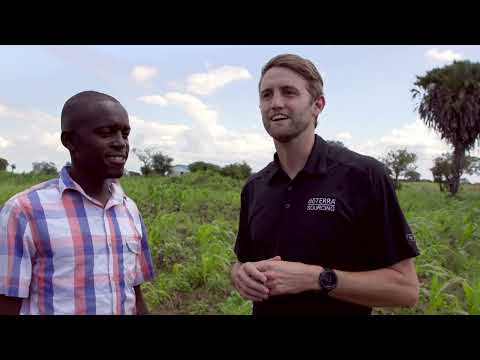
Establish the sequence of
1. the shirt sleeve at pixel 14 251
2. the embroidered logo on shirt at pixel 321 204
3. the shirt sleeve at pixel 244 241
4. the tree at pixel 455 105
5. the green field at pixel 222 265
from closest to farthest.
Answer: the shirt sleeve at pixel 14 251, the embroidered logo on shirt at pixel 321 204, the shirt sleeve at pixel 244 241, the green field at pixel 222 265, the tree at pixel 455 105

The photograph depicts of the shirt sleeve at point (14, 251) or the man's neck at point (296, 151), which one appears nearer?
the shirt sleeve at point (14, 251)

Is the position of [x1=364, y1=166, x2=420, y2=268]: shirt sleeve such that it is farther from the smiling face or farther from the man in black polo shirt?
the smiling face

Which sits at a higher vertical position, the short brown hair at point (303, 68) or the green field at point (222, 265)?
the short brown hair at point (303, 68)

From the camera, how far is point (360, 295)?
138 centimetres

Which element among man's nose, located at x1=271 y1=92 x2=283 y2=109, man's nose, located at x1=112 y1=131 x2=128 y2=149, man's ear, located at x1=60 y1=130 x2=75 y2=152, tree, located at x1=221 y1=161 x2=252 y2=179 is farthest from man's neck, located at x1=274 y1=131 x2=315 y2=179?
tree, located at x1=221 y1=161 x2=252 y2=179

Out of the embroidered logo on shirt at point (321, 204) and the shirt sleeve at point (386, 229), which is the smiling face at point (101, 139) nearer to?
the embroidered logo on shirt at point (321, 204)

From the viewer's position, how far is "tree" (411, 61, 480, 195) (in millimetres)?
18594

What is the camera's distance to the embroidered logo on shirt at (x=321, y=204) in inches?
56.7

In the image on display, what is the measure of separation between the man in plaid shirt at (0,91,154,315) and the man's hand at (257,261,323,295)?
492 mm

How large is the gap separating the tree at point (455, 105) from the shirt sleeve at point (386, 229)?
1853cm

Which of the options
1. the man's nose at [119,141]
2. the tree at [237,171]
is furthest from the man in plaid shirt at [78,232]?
the tree at [237,171]

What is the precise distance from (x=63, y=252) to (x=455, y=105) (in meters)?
20.5
